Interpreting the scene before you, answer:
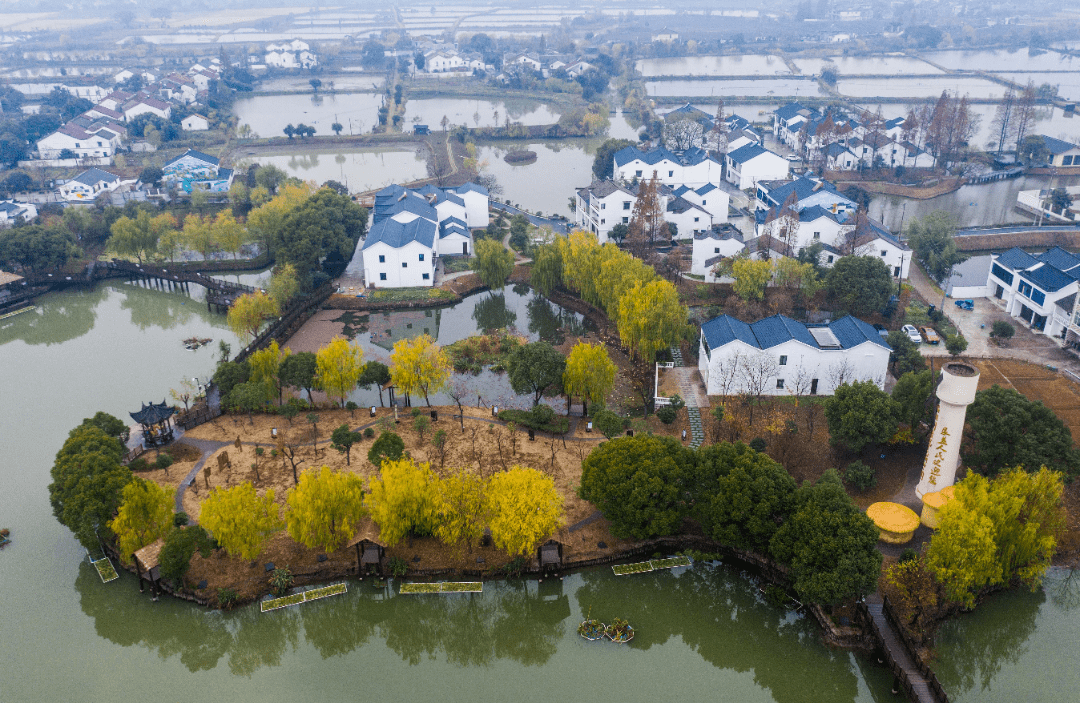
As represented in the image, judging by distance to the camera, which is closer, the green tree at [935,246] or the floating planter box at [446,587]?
the floating planter box at [446,587]

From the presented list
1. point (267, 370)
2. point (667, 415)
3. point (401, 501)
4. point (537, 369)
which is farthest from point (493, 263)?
point (401, 501)

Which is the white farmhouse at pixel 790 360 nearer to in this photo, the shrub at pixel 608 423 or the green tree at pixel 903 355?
the green tree at pixel 903 355

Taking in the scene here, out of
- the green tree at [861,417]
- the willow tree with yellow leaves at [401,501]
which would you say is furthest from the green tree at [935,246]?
the willow tree with yellow leaves at [401,501]

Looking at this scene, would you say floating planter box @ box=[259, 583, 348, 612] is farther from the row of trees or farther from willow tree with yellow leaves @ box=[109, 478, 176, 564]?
the row of trees

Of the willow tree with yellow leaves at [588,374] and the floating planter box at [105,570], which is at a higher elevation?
the willow tree with yellow leaves at [588,374]

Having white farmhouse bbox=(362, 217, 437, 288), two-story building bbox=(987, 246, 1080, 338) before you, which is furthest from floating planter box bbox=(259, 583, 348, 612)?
two-story building bbox=(987, 246, 1080, 338)

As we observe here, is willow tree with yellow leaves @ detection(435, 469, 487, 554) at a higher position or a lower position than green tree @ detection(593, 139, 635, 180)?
lower

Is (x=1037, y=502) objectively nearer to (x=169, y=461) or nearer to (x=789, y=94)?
(x=169, y=461)
